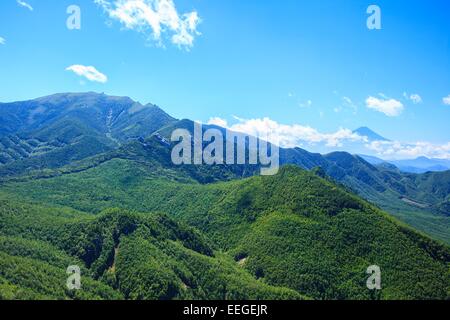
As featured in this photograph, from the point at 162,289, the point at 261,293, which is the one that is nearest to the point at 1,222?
the point at 162,289

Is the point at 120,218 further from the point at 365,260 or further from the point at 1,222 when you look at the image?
the point at 365,260

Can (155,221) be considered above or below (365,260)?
above
